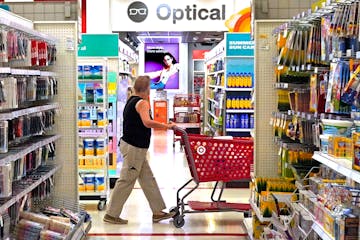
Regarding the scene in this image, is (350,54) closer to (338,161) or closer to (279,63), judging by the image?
(338,161)

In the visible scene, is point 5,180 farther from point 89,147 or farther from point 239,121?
point 239,121

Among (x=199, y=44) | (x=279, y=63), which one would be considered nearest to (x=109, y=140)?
(x=279, y=63)

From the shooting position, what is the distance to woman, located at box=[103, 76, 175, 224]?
7.02 metres

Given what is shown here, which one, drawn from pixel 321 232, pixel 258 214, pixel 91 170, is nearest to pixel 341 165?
pixel 321 232

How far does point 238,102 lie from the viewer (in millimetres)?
10211

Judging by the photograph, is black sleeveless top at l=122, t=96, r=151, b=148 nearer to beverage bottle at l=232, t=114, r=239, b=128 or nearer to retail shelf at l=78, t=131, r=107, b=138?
retail shelf at l=78, t=131, r=107, b=138

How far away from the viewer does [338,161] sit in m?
3.13

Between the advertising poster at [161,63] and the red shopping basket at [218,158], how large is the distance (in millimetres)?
17874

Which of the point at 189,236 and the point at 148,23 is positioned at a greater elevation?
the point at 148,23

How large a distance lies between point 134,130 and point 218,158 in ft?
3.40

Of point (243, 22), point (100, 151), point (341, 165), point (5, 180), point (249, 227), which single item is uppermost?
point (243, 22)

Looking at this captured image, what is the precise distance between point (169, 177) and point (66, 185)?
4911mm

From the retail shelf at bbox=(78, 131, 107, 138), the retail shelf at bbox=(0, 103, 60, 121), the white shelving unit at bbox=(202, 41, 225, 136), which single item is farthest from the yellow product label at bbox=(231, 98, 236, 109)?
the retail shelf at bbox=(0, 103, 60, 121)

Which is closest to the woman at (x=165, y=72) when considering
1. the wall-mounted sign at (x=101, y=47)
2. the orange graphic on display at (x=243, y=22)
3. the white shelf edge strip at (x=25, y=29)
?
the orange graphic on display at (x=243, y=22)
